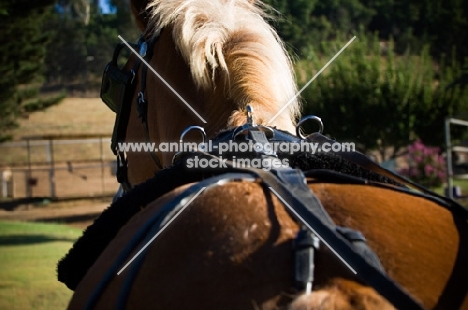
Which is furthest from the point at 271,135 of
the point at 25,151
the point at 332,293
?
the point at 25,151

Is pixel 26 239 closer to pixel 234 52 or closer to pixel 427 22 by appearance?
pixel 234 52

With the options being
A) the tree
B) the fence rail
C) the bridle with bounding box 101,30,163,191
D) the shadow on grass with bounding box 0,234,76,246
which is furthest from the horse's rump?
the fence rail

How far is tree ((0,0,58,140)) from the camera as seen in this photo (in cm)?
1531

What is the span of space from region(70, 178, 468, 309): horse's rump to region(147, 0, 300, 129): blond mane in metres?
0.55

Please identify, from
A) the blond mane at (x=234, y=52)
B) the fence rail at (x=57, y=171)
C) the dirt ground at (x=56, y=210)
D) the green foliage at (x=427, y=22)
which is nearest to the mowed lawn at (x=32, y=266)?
the blond mane at (x=234, y=52)

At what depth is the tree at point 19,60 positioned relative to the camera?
50.2ft

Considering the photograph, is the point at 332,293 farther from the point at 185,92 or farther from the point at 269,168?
the point at 185,92

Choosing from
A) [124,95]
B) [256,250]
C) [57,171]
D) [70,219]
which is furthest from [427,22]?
[256,250]

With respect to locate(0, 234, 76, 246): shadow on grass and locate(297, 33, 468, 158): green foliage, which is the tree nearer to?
locate(0, 234, 76, 246): shadow on grass

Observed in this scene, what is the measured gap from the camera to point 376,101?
69.6 feet

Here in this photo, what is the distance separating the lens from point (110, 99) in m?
2.97

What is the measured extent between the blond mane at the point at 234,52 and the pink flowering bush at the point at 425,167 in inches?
745

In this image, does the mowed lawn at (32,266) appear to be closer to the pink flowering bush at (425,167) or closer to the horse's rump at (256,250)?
the horse's rump at (256,250)

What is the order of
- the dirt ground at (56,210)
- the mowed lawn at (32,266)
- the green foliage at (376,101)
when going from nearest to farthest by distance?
1. the mowed lawn at (32,266)
2. the dirt ground at (56,210)
3. the green foliage at (376,101)
